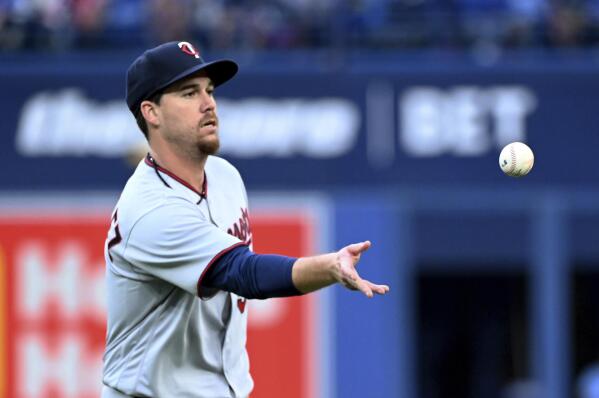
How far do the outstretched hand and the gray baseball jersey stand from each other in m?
0.56

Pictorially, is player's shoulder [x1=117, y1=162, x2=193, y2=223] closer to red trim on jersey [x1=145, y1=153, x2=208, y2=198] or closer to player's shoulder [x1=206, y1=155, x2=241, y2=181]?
red trim on jersey [x1=145, y1=153, x2=208, y2=198]

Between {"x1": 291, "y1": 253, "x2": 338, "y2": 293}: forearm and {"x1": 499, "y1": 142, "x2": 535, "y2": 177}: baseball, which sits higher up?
{"x1": 499, "y1": 142, "x2": 535, "y2": 177}: baseball

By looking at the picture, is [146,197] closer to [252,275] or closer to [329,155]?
[252,275]

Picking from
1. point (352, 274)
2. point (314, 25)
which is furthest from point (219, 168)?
point (314, 25)

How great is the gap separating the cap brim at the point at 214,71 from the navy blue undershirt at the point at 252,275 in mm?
666

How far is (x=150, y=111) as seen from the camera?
5047mm

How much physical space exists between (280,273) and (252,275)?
0.10 m

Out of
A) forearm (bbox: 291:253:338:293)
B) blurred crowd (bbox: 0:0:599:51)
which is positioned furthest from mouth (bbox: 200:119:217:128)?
blurred crowd (bbox: 0:0:599:51)

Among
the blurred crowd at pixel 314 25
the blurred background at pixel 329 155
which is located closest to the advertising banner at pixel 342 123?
the blurred background at pixel 329 155

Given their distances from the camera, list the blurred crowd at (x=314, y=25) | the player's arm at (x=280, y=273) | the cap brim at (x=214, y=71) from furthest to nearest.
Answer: the blurred crowd at (x=314, y=25)
the cap brim at (x=214, y=71)
the player's arm at (x=280, y=273)

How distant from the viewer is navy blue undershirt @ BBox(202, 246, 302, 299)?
4559 millimetres

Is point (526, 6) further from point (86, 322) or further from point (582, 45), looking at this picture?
point (86, 322)

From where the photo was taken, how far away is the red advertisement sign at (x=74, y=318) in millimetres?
11672

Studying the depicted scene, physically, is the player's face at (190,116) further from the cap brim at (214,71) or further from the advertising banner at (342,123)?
the advertising banner at (342,123)
